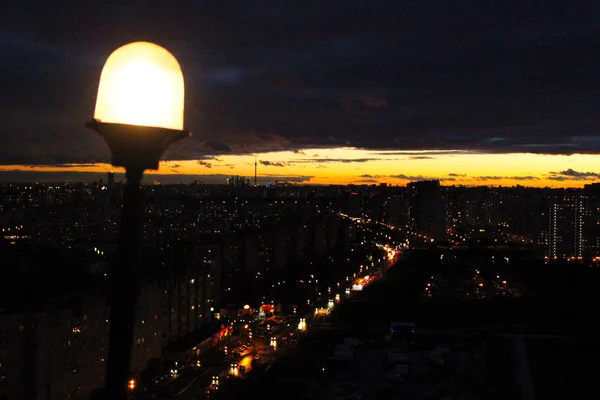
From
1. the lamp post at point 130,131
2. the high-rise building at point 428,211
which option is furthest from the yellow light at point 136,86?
the high-rise building at point 428,211

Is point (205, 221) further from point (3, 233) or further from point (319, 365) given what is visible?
point (319, 365)

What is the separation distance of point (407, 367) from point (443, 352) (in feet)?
2.58

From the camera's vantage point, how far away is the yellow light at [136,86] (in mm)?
719

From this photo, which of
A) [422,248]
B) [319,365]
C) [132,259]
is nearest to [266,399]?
[319,365]

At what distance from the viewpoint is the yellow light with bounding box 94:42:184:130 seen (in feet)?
2.36

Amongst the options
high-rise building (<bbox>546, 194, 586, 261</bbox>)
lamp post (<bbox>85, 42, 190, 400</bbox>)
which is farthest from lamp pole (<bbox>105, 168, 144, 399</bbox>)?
high-rise building (<bbox>546, 194, 586, 261</bbox>)

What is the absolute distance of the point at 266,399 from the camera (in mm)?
6328

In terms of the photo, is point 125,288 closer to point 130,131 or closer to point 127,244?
point 127,244

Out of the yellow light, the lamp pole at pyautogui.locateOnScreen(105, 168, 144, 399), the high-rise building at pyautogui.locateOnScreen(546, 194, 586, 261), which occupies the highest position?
the yellow light

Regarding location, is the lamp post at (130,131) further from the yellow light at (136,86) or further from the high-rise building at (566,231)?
the high-rise building at (566,231)

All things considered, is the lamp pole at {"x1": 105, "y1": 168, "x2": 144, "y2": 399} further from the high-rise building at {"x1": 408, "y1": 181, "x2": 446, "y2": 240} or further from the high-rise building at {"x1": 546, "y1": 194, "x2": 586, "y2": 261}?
the high-rise building at {"x1": 408, "y1": 181, "x2": 446, "y2": 240}

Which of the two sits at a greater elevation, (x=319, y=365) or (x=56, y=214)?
(x=56, y=214)

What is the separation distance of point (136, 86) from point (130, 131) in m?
0.05

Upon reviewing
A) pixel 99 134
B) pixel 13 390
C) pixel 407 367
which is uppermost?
pixel 99 134
